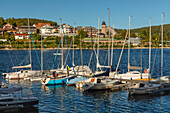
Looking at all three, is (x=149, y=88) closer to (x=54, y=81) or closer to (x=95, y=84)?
(x=95, y=84)

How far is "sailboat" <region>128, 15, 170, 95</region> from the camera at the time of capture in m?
33.5

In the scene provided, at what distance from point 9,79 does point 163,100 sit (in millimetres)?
31399

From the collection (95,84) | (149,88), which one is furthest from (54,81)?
(149,88)

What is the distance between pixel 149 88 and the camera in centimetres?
3447

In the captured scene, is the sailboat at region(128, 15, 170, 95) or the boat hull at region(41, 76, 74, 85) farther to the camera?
the boat hull at region(41, 76, 74, 85)

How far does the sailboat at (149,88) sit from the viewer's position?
33481 millimetres

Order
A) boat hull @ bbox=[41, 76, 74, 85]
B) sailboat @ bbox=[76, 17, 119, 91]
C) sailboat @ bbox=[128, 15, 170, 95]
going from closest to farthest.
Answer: sailboat @ bbox=[128, 15, 170, 95]
sailboat @ bbox=[76, 17, 119, 91]
boat hull @ bbox=[41, 76, 74, 85]

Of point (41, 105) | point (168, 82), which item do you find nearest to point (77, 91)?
point (41, 105)

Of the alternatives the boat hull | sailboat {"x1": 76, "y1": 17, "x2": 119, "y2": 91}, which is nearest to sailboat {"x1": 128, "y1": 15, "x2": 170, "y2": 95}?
sailboat {"x1": 76, "y1": 17, "x2": 119, "y2": 91}

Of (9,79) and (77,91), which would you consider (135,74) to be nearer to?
(77,91)

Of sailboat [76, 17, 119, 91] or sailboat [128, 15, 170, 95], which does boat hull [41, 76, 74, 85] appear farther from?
sailboat [128, 15, 170, 95]

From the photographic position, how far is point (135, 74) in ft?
138

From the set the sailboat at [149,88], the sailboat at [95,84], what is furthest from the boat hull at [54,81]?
the sailboat at [149,88]

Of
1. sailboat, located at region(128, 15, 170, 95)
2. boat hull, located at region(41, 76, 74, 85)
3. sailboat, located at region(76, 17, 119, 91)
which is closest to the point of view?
sailboat, located at region(128, 15, 170, 95)
